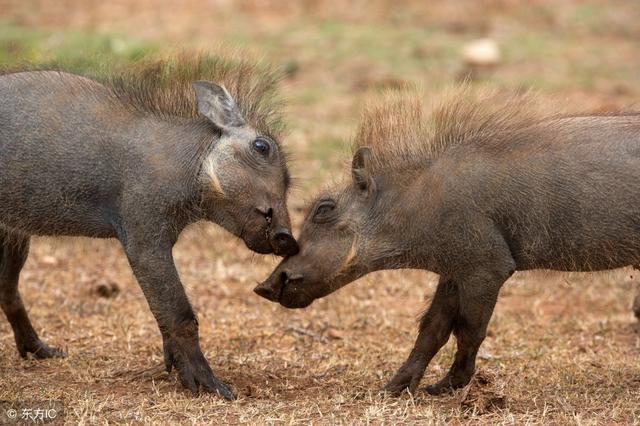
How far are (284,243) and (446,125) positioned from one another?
1120 mm

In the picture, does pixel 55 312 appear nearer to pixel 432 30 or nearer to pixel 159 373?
pixel 159 373

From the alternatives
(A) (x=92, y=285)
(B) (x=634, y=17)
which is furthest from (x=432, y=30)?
(A) (x=92, y=285)

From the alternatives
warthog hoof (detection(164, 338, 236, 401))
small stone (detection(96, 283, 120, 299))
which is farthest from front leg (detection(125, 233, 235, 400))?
small stone (detection(96, 283, 120, 299))

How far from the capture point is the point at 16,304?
700 cm

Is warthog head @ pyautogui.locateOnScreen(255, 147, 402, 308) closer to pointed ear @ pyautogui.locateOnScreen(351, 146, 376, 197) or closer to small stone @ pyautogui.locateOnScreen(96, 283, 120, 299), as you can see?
pointed ear @ pyautogui.locateOnScreen(351, 146, 376, 197)

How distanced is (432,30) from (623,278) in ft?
27.0

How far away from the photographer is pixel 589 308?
28.4ft

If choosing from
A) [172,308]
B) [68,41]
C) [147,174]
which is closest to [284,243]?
[172,308]

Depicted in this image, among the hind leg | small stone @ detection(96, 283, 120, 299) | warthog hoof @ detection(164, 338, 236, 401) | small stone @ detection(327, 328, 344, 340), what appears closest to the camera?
warthog hoof @ detection(164, 338, 236, 401)

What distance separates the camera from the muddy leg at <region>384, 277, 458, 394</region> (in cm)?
635

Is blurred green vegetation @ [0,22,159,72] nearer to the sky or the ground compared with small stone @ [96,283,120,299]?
nearer to the ground

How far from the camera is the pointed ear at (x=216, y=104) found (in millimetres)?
6242

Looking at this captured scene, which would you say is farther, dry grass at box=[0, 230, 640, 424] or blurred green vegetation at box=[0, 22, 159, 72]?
blurred green vegetation at box=[0, 22, 159, 72]

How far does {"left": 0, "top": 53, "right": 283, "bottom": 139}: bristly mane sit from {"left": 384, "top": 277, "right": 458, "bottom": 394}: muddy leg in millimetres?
1337
